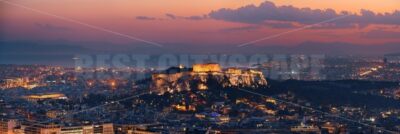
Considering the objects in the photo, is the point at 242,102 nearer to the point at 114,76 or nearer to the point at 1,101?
the point at 1,101

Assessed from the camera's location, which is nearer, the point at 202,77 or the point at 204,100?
the point at 204,100

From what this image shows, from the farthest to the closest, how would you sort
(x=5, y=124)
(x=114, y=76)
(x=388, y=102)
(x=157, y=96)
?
(x=114, y=76) < (x=157, y=96) < (x=388, y=102) < (x=5, y=124)

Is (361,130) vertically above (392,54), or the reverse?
(392,54)

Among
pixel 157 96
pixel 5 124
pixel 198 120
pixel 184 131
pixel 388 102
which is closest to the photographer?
pixel 184 131

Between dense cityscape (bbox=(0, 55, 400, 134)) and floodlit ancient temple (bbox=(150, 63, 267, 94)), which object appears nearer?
dense cityscape (bbox=(0, 55, 400, 134))

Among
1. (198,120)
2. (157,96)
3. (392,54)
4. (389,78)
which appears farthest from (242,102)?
(392,54)

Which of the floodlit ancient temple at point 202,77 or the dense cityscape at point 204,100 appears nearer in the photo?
the dense cityscape at point 204,100

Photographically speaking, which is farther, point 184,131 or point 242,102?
point 242,102

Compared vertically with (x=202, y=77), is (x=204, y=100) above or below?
below
